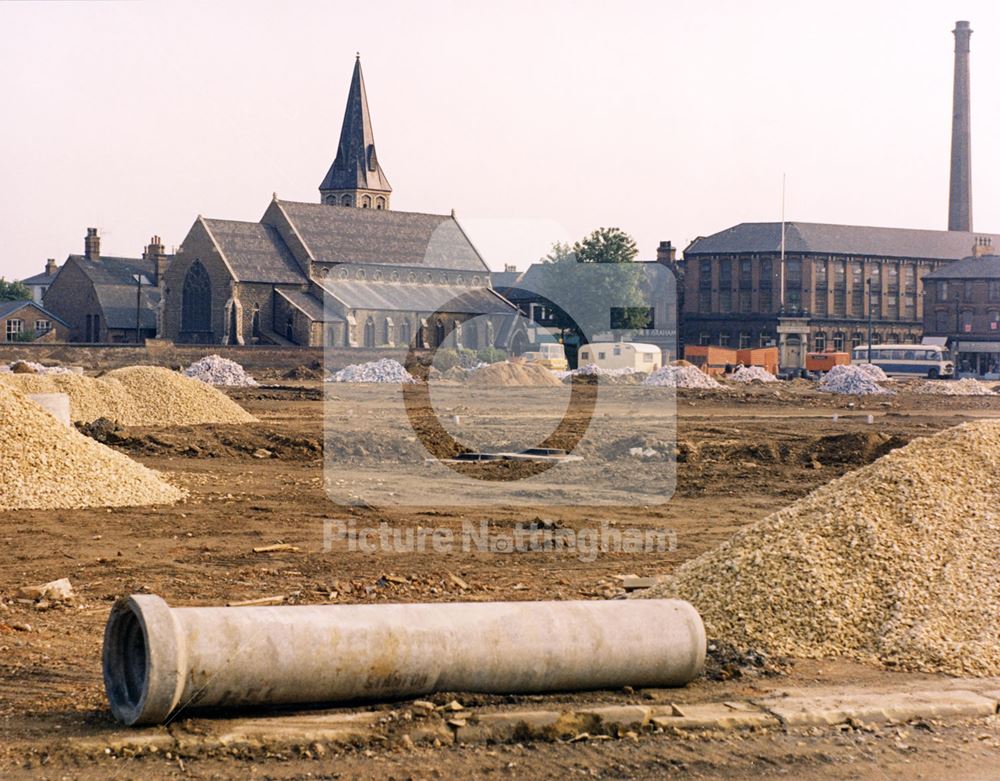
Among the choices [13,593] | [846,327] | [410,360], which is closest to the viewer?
[13,593]

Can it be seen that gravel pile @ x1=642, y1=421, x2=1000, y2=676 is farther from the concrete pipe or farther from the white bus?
the white bus

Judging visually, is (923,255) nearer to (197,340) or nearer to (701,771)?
(197,340)

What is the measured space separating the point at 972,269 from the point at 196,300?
5785cm

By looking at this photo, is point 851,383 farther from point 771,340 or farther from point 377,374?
point 771,340

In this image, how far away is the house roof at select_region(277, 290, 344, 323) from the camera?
8550 cm

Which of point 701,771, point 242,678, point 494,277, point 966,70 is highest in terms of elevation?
point 966,70

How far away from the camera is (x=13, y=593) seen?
1197 cm

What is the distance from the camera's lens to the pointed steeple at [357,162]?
10869 centimetres

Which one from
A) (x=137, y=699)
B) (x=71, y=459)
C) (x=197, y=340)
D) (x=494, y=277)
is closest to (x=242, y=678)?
(x=137, y=699)

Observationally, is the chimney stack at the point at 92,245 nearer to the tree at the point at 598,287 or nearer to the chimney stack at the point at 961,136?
the tree at the point at 598,287

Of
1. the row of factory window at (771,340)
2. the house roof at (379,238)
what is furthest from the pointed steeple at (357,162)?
the row of factory window at (771,340)

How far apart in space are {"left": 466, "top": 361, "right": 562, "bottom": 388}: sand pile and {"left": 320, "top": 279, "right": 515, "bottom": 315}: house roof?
30064 millimetres

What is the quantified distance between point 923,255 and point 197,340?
190ft

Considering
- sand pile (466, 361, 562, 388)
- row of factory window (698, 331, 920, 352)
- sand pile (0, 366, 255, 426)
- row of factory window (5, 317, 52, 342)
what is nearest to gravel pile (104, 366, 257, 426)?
sand pile (0, 366, 255, 426)
